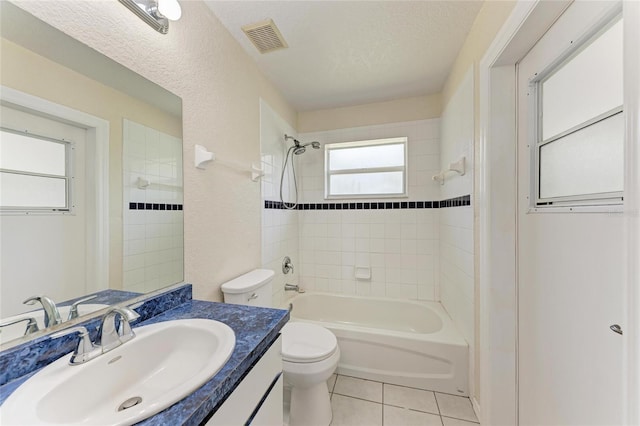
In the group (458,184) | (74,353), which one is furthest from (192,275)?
(458,184)

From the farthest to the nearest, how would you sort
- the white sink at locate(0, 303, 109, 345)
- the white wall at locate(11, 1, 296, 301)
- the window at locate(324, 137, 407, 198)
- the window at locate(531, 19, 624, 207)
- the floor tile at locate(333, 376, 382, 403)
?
1. the window at locate(324, 137, 407, 198)
2. the floor tile at locate(333, 376, 382, 403)
3. the white wall at locate(11, 1, 296, 301)
4. the window at locate(531, 19, 624, 207)
5. the white sink at locate(0, 303, 109, 345)

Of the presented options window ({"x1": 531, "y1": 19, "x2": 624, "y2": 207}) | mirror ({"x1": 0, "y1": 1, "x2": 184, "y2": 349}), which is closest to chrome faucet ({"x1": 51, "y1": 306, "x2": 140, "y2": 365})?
mirror ({"x1": 0, "y1": 1, "x2": 184, "y2": 349})

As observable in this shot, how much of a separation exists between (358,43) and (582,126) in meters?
1.34

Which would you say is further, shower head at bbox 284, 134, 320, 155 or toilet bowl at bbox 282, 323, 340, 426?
shower head at bbox 284, 134, 320, 155

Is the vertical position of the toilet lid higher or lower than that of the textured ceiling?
lower

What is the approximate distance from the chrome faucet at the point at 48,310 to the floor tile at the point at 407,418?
1.67 metres

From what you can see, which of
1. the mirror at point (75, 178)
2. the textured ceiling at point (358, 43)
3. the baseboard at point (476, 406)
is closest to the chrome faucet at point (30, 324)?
the mirror at point (75, 178)

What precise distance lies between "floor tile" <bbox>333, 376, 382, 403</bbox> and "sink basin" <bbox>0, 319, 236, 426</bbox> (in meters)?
1.30

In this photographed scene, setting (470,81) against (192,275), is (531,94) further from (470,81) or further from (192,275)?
(192,275)

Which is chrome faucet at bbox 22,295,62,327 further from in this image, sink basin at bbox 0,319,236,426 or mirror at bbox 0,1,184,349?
sink basin at bbox 0,319,236,426

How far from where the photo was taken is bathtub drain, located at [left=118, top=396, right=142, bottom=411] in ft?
2.07

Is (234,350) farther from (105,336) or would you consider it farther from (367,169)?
(367,169)

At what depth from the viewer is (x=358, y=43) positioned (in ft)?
5.35

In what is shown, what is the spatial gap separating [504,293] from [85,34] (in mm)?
2060
